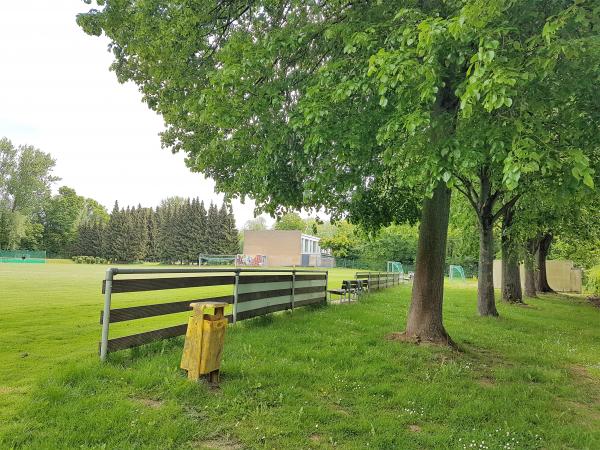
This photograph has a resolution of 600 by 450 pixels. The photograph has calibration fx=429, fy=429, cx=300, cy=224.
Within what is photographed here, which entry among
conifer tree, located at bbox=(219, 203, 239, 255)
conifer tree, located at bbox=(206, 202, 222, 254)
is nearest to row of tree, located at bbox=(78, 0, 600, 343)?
conifer tree, located at bbox=(206, 202, 222, 254)

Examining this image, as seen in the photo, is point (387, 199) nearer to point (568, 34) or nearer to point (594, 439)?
point (568, 34)

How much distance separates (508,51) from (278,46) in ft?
9.10

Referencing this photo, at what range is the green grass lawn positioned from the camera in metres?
3.59

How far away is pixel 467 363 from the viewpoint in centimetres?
651

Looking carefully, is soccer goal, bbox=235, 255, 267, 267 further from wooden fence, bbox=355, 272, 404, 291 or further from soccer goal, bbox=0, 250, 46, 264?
wooden fence, bbox=355, 272, 404, 291

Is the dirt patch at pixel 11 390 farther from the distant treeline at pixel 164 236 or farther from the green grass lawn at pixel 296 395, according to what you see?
the distant treeline at pixel 164 236

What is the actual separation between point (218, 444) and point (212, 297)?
395 centimetres

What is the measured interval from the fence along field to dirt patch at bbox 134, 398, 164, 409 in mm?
1049

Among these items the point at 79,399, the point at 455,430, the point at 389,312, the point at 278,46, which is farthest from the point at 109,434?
the point at 389,312

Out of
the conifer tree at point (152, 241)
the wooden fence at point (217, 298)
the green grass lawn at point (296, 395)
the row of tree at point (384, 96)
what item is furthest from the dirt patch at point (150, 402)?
the conifer tree at point (152, 241)

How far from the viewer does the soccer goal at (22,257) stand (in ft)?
176

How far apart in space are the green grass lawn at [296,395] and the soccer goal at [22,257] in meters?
55.0

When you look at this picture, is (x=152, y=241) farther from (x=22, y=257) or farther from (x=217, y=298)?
(x=217, y=298)

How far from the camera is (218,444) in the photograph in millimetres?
3449
